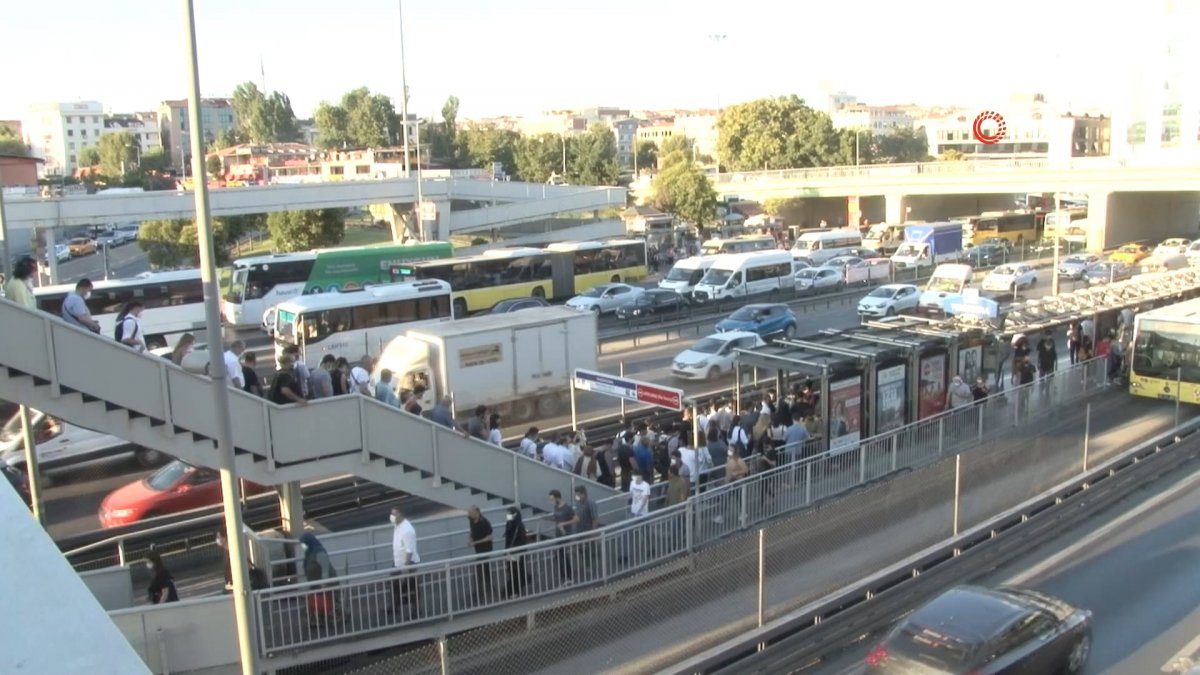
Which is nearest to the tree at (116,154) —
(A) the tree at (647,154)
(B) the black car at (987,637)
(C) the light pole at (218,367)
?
(A) the tree at (647,154)

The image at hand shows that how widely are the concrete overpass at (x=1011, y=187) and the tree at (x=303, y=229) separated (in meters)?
36.3

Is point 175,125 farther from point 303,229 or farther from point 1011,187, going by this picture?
point 1011,187

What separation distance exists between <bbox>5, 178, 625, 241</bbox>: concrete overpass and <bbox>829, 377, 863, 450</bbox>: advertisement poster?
89.3ft

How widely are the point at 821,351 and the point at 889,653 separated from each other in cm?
792

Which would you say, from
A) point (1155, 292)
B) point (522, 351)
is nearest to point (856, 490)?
point (522, 351)

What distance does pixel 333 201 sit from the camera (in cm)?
4644

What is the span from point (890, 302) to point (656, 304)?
797 centimetres

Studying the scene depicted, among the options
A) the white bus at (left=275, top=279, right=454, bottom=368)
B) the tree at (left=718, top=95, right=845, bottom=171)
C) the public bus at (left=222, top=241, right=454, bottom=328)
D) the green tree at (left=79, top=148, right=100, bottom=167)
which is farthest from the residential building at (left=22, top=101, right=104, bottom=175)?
the white bus at (left=275, top=279, right=454, bottom=368)

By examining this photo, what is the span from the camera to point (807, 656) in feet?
34.7

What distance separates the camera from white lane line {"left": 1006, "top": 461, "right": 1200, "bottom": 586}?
41.8ft

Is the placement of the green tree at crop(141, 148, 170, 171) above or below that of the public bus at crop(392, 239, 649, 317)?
above

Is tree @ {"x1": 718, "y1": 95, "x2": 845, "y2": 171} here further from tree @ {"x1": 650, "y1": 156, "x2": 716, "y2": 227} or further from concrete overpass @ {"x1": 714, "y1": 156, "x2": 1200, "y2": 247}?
tree @ {"x1": 650, "y1": 156, "x2": 716, "y2": 227}

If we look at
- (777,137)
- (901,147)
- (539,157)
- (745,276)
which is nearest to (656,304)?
(745,276)

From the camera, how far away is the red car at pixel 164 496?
1502cm
